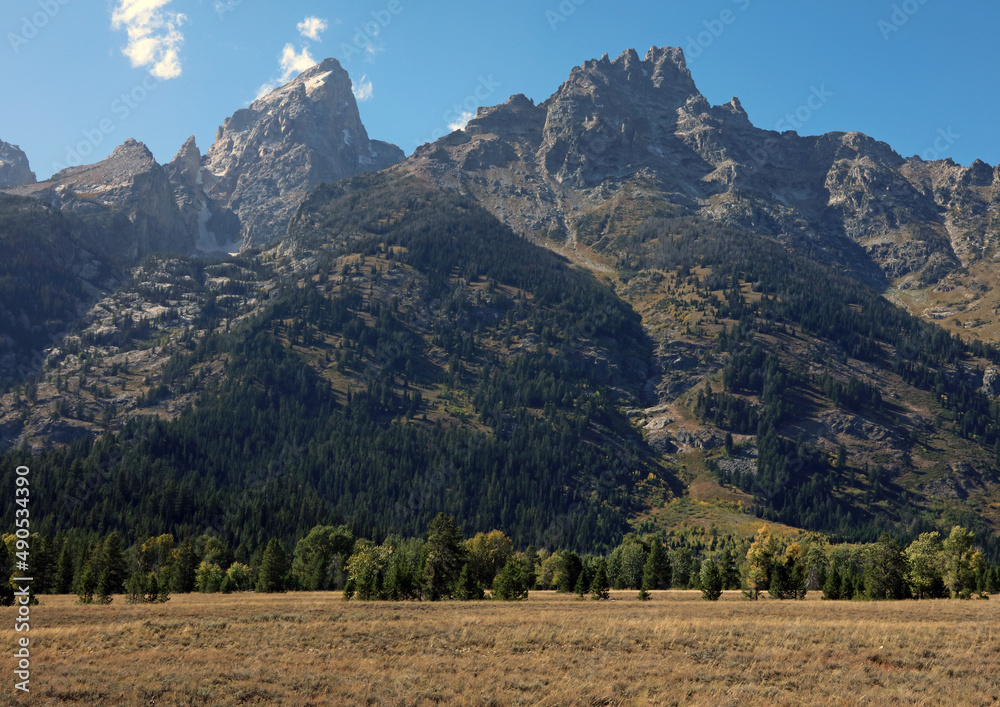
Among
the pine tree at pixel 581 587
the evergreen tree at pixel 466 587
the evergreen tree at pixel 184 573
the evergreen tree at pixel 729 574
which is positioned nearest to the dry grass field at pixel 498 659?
the evergreen tree at pixel 466 587

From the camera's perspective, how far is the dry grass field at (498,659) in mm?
28344

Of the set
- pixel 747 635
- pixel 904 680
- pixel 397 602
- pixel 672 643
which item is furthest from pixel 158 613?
pixel 904 680

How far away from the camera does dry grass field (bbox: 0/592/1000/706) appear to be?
28344mm

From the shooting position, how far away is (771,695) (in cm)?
2928

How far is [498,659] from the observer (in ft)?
112

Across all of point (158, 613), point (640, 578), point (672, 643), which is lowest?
point (640, 578)

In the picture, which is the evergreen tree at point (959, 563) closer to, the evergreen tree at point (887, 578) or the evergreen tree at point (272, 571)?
the evergreen tree at point (887, 578)

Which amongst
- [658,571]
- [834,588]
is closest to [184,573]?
[658,571]

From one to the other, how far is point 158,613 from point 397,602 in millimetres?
22493

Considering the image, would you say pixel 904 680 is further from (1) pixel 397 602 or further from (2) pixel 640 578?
(2) pixel 640 578

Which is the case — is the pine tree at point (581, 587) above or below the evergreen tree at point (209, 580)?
above

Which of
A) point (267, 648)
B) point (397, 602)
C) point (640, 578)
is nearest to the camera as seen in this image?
point (267, 648)

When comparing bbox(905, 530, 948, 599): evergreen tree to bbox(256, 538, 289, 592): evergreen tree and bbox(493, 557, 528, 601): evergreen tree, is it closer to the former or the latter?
bbox(493, 557, 528, 601): evergreen tree

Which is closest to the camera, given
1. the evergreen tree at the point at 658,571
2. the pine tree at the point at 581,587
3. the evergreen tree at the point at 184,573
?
the pine tree at the point at 581,587
